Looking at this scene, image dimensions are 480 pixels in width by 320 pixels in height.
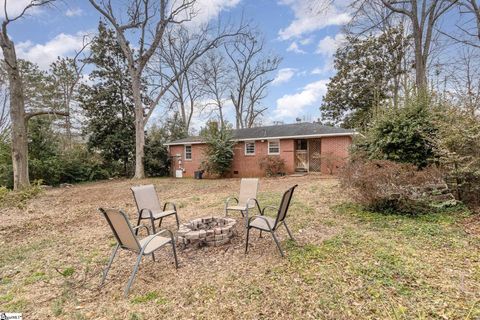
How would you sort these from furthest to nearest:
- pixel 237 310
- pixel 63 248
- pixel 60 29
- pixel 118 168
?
pixel 118 168 < pixel 60 29 < pixel 63 248 < pixel 237 310

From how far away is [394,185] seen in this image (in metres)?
5.00

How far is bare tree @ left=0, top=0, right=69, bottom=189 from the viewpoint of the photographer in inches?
401

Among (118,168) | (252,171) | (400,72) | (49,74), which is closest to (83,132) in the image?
(118,168)

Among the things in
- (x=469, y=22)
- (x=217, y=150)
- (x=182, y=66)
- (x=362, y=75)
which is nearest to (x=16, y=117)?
(x=217, y=150)

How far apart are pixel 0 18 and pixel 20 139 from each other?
4929 millimetres

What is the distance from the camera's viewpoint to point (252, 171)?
52.7ft

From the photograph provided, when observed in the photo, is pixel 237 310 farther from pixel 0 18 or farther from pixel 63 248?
pixel 0 18

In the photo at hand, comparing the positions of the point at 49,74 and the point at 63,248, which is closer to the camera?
the point at 63,248

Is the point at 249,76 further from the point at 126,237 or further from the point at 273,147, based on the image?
the point at 126,237

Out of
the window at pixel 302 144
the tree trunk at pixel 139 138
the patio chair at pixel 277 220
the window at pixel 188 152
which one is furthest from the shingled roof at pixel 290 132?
the patio chair at pixel 277 220

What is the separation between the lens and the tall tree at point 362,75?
61.0 ft

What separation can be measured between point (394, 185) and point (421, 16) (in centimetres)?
1228

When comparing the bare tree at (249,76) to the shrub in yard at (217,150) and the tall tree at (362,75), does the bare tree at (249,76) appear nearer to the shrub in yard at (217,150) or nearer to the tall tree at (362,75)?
the tall tree at (362,75)

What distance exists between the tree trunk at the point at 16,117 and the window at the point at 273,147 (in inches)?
482
